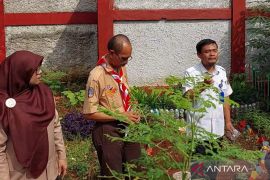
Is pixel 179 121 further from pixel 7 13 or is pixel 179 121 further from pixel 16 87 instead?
pixel 7 13

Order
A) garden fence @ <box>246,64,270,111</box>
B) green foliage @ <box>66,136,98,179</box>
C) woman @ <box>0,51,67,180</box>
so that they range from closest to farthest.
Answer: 1. woman @ <box>0,51,67,180</box>
2. green foliage @ <box>66,136,98,179</box>
3. garden fence @ <box>246,64,270,111</box>

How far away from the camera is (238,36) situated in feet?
29.1

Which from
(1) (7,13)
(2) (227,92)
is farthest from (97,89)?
(1) (7,13)

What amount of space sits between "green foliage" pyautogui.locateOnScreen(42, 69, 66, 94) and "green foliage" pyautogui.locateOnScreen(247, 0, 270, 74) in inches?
120

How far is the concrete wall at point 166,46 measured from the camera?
8820 millimetres

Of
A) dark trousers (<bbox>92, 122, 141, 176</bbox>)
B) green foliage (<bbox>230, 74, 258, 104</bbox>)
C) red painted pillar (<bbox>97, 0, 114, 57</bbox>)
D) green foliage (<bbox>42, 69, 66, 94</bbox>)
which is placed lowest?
dark trousers (<bbox>92, 122, 141, 176</bbox>)

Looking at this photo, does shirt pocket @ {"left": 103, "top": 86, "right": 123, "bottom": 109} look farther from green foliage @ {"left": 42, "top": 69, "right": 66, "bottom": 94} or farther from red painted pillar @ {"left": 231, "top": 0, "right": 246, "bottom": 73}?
red painted pillar @ {"left": 231, "top": 0, "right": 246, "bottom": 73}

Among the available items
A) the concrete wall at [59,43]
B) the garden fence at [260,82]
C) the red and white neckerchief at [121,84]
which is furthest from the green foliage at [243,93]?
the red and white neckerchief at [121,84]

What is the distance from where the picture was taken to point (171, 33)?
29.0 ft

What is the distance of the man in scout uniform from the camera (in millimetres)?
4062

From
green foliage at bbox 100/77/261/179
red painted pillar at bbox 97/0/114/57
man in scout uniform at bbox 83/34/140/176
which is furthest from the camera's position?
red painted pillar at bbox 97/0/114/57

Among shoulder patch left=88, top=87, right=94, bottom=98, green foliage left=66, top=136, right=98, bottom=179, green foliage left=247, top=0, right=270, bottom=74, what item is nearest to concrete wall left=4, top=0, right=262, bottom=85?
green foliage left=247, top=0, right=270, bottom=74

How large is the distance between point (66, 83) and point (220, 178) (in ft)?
21.3

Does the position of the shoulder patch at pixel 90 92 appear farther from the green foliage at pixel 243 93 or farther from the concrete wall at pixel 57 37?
the concrete wall at pixel 57 37
